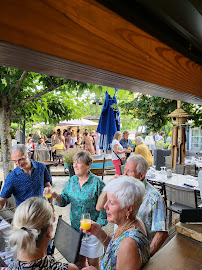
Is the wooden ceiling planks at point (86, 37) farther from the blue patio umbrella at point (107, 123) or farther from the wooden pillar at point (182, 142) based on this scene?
the blue patio umbrella at point (107, 123)

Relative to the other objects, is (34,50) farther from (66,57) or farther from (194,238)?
(194,238)

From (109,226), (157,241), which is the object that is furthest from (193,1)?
(109,226)

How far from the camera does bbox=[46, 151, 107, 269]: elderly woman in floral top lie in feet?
8.61

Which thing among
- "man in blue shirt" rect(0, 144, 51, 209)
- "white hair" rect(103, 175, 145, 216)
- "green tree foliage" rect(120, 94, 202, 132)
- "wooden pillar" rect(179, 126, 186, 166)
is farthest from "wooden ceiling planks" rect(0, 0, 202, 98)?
"green tree foliage" rect(120, 94, 202, 132)

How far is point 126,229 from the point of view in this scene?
161cm

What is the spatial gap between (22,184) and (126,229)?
1.98m

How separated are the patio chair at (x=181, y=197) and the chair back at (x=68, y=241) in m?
2.67

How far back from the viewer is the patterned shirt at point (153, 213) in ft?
6.89

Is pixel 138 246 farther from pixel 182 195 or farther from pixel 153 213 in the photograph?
pixel 182 195

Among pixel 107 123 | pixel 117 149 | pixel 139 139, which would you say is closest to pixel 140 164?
pixel 139 139

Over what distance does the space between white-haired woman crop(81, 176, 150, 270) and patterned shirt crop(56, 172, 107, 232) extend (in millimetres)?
1022

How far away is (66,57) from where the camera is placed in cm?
76

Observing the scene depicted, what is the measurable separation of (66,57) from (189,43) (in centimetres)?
100

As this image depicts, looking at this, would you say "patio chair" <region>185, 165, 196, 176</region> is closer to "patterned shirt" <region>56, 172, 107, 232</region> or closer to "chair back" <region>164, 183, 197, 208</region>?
"chair back" <region>164, 183, 197, 208</region>
